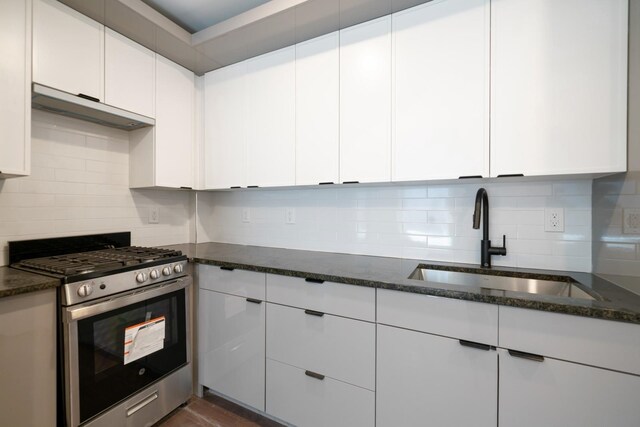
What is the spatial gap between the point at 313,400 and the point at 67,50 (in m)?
2.38

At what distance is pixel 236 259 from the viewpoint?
1.82 metres

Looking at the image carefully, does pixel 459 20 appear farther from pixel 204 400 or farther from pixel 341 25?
pixel 204 400

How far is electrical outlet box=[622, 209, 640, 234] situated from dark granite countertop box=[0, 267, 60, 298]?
2460 mm

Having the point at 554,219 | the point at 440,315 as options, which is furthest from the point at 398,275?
the point at 554,219

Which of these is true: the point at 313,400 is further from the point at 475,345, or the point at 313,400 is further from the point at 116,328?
the point at 116,328

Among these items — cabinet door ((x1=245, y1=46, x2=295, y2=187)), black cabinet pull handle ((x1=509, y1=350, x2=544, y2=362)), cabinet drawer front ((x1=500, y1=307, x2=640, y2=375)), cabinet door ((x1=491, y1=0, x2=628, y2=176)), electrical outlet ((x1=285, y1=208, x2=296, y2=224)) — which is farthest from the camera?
electrical outlet ((x1=285, y1=208, x2=296, y2=224))

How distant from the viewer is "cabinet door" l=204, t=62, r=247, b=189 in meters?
2.15

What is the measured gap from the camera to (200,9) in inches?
74.2

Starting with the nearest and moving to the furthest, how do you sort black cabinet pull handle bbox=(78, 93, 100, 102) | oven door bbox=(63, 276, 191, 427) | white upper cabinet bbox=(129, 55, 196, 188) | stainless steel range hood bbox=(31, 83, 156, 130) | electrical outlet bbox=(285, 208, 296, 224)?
oven door bbox=(63, 276, 191, 427)
stainless steel range hood bbox=(31, 83, 156, 130)
black cabinet pull handle bbox=(78, 93, 100, 102)
white upper cabinet bbox=(129, 55, 196, 188)
electrical outlet bbox=(285, 208, 296, 224)

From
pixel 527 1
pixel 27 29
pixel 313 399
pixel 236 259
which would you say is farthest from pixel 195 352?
pixel 527 1

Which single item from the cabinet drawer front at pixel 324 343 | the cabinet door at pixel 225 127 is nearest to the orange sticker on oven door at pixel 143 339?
the cabinet drawer front at pixel 324 343

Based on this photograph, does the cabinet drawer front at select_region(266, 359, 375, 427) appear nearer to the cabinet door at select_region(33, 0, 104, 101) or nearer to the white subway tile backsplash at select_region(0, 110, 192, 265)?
the white subway tile backsplash at select_region(0, 110, 192, 265)

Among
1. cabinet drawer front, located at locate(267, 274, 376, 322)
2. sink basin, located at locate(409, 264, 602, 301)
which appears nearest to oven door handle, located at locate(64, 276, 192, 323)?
cabinet drawer front, located at locate(267, 274, 376, 322)

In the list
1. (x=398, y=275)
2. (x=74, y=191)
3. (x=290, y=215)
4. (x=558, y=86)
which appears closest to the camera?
(x=558, y=86)
